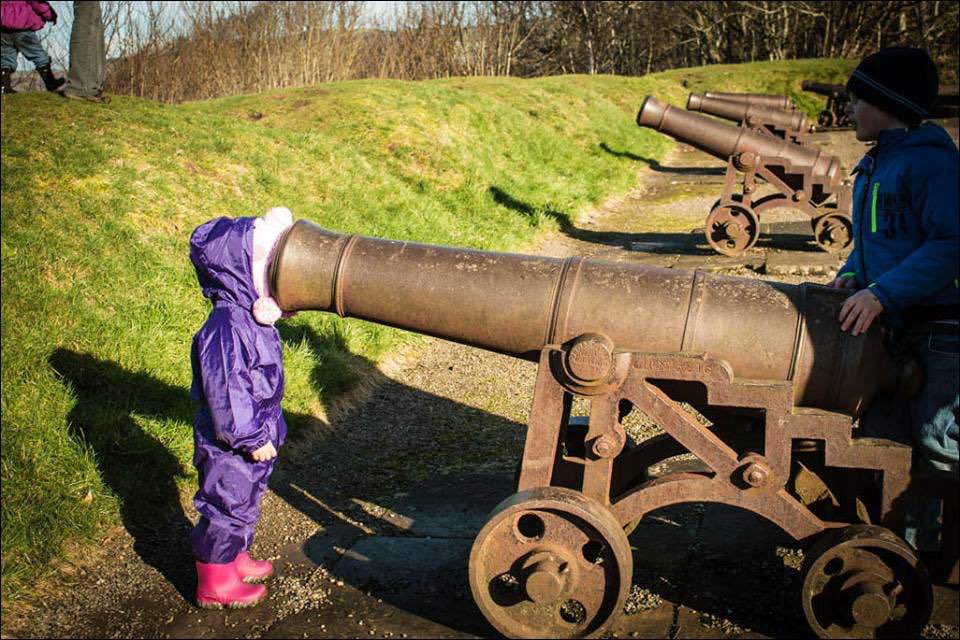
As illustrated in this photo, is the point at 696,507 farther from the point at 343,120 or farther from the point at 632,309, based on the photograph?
the point at 343,120

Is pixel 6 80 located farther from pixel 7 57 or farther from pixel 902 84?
pixel 902 84

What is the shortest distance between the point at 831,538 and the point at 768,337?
697 mm

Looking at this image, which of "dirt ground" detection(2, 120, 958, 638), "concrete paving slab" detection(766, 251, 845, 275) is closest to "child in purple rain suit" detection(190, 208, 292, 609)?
"dirt ground" detection(2, 120, 958, 638)

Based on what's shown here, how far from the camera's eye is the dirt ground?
331 centimetres

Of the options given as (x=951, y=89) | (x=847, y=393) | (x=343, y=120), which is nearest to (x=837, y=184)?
(x=343, y=120)

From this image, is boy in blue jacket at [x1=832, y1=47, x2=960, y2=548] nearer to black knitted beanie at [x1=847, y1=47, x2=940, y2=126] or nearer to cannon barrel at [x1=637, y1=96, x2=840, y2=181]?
black knitted beanie at [x1=847, y1=47, x2=940, y2=126]

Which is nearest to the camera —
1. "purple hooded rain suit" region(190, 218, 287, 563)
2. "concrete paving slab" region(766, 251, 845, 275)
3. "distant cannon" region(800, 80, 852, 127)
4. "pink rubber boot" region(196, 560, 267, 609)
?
"purple hooded rain suit" region(190, 218, 287, 563)

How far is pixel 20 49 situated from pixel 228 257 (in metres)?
7.81

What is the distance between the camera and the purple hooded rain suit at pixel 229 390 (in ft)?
10.9

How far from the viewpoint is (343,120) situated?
12.3 m

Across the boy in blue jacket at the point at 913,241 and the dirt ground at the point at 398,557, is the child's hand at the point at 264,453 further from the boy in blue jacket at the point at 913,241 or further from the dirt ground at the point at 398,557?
the boy in blue jacket at the point at 913,241

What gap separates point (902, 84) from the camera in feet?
10.2

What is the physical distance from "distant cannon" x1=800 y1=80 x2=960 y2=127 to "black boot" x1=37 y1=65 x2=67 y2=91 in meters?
17.5

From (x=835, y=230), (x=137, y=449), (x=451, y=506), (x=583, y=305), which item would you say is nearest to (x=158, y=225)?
(x=137, y=449)
